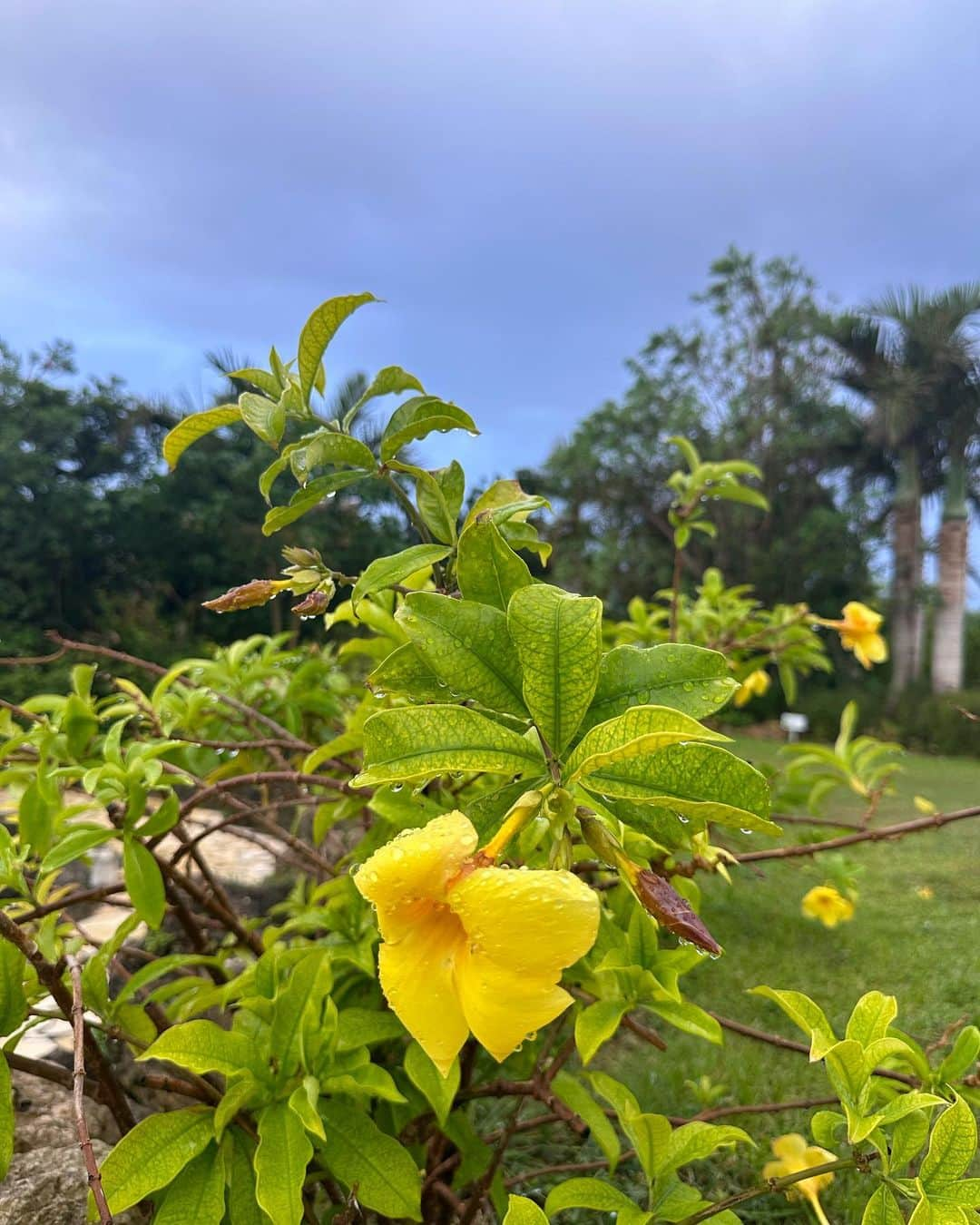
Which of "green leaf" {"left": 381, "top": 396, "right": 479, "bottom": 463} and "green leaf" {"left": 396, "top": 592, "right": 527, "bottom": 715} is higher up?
"green leaf" {"left": 381, "top": 396, "right": 479, "bottom": 463}

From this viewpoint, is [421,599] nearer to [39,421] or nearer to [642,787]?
[642,787]

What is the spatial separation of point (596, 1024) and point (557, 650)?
41 cm

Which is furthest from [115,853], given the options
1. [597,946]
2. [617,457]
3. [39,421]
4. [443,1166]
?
[617,457]

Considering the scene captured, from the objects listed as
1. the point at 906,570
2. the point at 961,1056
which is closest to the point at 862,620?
the point at 961,1056

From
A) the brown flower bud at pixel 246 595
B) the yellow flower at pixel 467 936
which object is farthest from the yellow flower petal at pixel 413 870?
the brown flower bud at pixel 246 595

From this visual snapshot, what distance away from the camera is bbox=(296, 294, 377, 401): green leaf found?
659 mm

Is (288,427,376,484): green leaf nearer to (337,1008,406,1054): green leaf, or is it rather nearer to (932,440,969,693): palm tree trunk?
(337,1008,406,1054): green leaf

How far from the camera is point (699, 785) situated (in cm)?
41

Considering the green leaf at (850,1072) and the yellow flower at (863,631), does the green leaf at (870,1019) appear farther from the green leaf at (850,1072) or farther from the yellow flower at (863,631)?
the yellow flower at (863,631)

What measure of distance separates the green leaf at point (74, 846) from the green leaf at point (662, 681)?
54 cm

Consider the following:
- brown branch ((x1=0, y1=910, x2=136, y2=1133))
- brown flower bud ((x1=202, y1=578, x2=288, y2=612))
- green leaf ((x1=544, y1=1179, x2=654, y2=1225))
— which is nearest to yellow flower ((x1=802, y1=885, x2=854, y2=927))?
green leaf ((x1=544, y1=1179, x2=654, y2=1225))

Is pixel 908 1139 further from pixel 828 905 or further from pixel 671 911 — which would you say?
pixel 828 905

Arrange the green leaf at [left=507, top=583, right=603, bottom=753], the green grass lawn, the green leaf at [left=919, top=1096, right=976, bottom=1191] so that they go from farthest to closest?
the green grass lawn
the green leaf at [left=919, top=1096, right=976, bottom=1191]
the green leaf at [left=507, top=583, right=603, bottom=753]

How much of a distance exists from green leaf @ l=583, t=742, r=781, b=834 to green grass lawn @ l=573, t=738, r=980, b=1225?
30.6 inches
